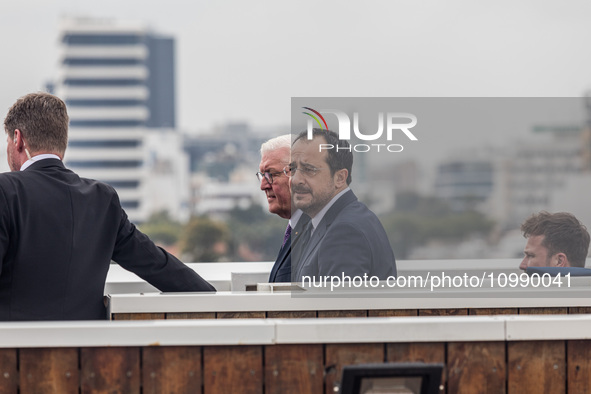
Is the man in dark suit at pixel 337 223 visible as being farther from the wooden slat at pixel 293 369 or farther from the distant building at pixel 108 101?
the distant building at pixel 108 101

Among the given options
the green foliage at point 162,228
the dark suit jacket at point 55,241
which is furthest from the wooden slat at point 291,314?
the green foliage at point 162,228

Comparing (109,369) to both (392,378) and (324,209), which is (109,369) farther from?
(324,209)

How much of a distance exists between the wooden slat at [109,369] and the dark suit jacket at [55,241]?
0.50 metres

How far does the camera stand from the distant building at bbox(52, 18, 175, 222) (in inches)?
4011

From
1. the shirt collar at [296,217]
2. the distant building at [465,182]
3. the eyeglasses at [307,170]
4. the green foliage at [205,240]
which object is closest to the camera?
the distant building at [465,182]

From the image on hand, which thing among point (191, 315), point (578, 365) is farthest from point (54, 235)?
point (578, 365)

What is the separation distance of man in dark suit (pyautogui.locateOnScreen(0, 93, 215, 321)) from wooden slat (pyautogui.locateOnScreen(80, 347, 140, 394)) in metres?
0.51

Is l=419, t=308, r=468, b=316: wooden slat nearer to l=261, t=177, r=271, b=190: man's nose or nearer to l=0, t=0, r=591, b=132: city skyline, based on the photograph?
l=261, t=177, r=271, b=190: man's nose

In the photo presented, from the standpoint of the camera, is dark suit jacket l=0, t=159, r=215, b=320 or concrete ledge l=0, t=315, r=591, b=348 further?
dark suit jacket l=0, t=159, r=215, b=320

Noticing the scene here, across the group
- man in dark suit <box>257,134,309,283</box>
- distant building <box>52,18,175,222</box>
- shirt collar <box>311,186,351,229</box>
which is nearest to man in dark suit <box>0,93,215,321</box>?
shirt collar <box>311,186,351,229</box>

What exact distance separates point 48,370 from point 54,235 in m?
0.58

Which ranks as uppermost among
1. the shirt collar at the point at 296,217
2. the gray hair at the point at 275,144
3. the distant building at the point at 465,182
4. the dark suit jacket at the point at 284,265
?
the gray hair at the point at 275,144

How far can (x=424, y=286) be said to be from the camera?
2.39m

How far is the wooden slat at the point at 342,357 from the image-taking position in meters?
1.86
